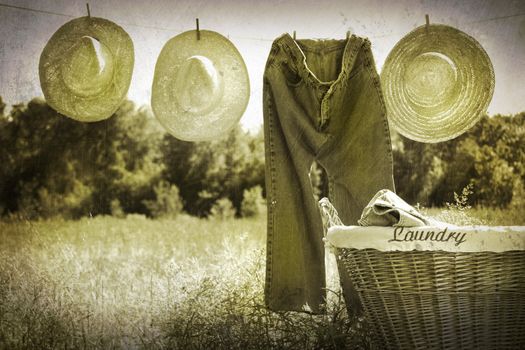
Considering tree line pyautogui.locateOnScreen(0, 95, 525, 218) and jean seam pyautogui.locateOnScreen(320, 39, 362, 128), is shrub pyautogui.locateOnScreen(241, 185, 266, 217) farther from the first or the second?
jean seam pyautogui.locateOnScreen(320, 39, 362, 128)

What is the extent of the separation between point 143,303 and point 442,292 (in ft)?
5.05

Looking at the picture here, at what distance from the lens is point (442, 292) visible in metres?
1.67

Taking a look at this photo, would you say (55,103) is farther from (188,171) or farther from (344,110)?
(188,171)

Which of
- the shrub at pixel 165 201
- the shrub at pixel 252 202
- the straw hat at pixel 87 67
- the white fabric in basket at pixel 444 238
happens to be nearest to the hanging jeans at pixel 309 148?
the white fabric in basket at pixel 444 238

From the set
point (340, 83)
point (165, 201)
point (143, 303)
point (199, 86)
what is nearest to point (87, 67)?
point (199, 86)

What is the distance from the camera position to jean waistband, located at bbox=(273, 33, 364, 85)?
7.36 ft

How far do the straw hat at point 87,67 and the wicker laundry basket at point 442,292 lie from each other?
1665 millimetres

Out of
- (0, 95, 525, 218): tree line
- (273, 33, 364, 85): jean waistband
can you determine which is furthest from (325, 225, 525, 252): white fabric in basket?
(0, 95, 525, 218): tree line

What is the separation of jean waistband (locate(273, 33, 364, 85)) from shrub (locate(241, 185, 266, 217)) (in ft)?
12.3

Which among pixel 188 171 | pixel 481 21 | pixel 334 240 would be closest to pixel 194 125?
pixel 334 240

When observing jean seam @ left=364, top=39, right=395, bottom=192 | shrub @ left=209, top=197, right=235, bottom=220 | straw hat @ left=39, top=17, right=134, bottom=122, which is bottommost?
shrub @ left=209, top=197, right=235, bottom=220

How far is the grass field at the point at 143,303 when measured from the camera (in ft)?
7.08

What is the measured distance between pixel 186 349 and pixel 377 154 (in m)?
1.06

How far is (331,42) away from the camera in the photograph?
2.33m
